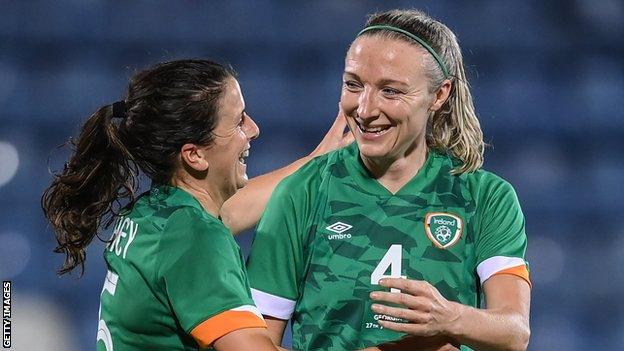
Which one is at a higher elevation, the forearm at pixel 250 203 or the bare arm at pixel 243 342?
the forearm at pixel 250 203

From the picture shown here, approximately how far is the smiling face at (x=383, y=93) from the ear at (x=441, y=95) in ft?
0.17

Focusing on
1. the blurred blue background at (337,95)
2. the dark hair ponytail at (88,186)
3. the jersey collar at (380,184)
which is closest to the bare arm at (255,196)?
the jersey collar at (380,184)

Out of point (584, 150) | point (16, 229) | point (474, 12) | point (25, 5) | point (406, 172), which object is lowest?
point (16, 229)

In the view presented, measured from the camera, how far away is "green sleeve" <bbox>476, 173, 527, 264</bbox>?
1.78 meters

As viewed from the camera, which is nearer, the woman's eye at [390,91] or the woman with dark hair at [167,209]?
the woman with dark hair at [167,209]

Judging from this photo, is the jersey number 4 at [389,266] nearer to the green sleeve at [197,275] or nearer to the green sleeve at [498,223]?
the green sleeve at [498,223]

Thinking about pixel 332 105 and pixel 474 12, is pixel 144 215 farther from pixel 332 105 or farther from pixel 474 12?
pixel 474 12

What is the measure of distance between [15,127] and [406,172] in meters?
2.83

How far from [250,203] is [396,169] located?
42 cm

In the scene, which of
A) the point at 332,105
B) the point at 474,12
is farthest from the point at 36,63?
the point at 474,12

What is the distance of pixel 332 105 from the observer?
14.3 feet

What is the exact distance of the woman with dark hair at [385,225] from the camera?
1.76 m

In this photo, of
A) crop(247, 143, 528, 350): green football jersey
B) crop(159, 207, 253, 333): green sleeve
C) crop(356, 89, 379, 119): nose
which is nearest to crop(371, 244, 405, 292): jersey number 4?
crop(247, 143, 528, 350): green football jersey

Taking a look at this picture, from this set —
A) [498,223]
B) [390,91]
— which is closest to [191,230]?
[390,91]
